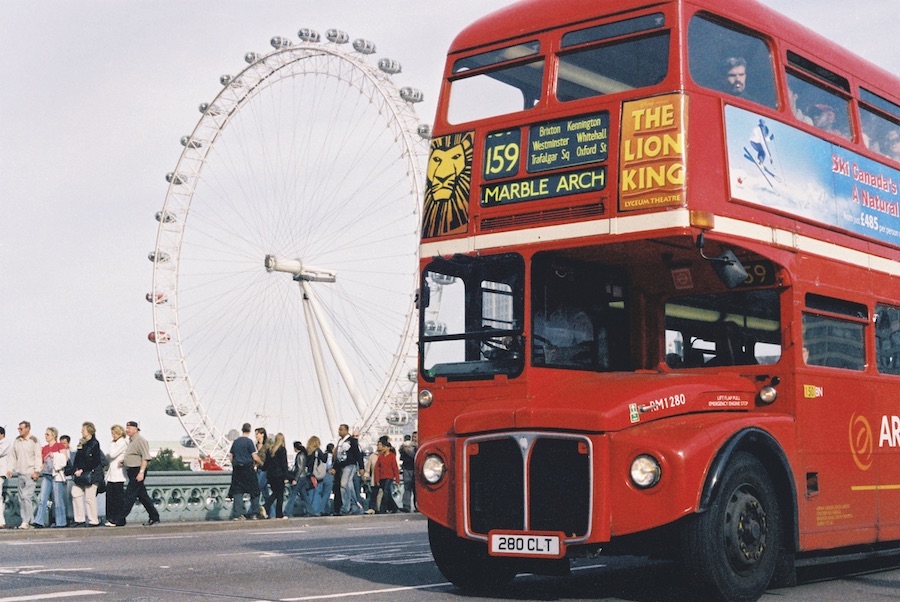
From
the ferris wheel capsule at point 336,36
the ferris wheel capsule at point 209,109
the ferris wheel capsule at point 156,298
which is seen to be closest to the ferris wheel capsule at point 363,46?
the ferris wheel capsule at point 336,36

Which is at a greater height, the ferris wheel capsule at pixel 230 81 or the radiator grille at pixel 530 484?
the ferris wheel capsule at pixel 230 81

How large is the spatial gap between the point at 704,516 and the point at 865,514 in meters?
2.83

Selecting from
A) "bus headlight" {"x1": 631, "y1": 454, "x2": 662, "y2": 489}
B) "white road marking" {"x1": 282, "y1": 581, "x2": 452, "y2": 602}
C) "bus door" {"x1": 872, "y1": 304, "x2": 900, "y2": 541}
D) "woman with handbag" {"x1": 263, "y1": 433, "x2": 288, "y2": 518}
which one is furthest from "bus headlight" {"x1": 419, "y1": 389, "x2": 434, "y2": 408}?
"woman with handbag" {"x1": 263, "y1": 433, "x2": 288, "y2": 518}

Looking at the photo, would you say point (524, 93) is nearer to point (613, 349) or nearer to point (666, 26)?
point (666, 26)

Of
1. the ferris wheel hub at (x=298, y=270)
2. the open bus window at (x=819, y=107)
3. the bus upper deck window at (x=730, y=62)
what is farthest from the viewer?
the ferris wheel hub at (x=298, y=270)

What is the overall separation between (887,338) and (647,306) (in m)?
2.65

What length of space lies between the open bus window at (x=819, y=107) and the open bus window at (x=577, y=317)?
2.14m

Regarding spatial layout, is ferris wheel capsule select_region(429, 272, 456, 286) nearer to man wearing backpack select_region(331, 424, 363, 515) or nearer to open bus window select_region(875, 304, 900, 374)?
open bus window select_region(875, 304, 900, 374)

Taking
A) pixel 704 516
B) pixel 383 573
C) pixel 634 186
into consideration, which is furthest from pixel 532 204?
pixel 383 573

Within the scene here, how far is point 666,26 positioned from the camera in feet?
33.6

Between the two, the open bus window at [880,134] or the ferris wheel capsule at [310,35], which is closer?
the open bus window at [880,134]

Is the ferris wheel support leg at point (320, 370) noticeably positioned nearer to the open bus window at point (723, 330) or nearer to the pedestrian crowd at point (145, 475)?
the pedestrian crowd at point (145, 475)

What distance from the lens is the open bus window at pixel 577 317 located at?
10.3m

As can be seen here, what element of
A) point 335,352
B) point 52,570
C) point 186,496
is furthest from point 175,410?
point 52,570
